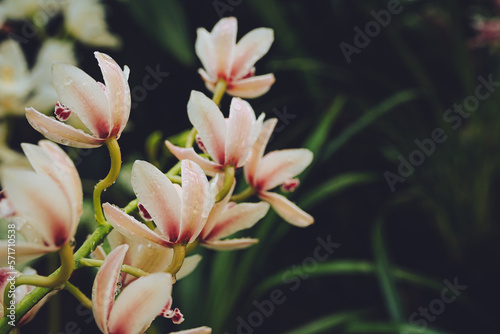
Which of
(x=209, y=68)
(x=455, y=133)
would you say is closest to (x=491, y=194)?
(x=455, y=133)

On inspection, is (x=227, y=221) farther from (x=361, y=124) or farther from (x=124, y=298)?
(x=361, y=124)

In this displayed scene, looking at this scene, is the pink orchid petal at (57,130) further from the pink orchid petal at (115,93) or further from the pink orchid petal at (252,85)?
Result: the pink orchid petal at (252,85)

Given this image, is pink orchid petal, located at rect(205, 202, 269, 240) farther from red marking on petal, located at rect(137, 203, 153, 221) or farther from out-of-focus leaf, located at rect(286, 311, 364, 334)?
out-of-focus leaf, located at rect(286, 311, 364, 334)

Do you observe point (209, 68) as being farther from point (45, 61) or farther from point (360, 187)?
point (360, 187)

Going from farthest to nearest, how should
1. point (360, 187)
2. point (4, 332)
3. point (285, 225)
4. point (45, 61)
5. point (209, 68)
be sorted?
point (360, 187) → point (285, 225) → point (45, 61) → point (209, 68) → point (4, 332)

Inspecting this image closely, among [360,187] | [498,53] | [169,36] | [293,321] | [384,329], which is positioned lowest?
[293,321]

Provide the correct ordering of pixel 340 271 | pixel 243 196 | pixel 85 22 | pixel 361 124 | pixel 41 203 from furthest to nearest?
1. pixel 361 124
2. pixel 340 271
3. pixel 85 22
4. pixel 243 196
5. pixel 41 203

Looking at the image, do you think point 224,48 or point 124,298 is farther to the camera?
point 224,48

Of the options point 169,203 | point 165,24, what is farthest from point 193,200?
point 165,24
